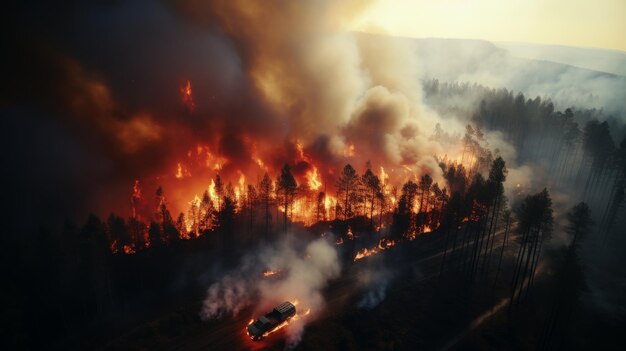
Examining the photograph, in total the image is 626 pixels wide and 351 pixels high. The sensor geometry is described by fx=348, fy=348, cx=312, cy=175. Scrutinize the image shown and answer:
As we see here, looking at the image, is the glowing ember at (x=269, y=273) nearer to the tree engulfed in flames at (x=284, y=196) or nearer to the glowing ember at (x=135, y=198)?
the tree engulfed in flames at (x=284, y=196)

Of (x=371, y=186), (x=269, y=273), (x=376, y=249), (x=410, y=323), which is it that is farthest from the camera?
(x=376, y=249)

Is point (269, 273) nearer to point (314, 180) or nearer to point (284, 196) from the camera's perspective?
point (284, 196)

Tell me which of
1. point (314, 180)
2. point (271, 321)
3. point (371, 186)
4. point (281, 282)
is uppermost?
point (371, 186)

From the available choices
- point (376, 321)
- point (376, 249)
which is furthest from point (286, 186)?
point (376, 321)

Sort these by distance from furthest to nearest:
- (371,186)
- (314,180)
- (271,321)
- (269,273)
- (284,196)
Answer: (314,180) < (284,196) < (371,186) < (269,273) < (271,321)

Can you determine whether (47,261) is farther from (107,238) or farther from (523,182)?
(523,182)

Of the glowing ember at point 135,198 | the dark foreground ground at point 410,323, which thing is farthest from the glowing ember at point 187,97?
the dark foreground ground at point 410,323

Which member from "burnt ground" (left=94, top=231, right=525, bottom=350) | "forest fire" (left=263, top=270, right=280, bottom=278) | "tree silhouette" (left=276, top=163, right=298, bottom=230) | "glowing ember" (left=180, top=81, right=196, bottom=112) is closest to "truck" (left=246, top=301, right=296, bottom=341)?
"burnt ground" (left=94, top=231, right=525, bottom=350)
